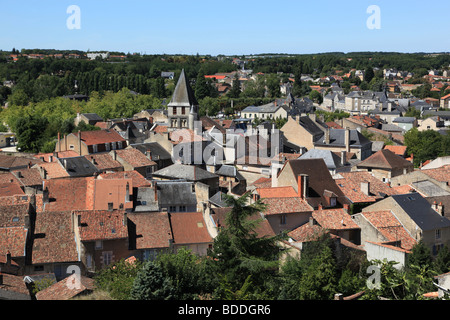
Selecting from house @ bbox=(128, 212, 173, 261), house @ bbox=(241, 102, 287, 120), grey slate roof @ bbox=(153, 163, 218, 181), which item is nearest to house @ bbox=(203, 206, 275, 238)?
house @ bbox=(128, 212, 173, 261)

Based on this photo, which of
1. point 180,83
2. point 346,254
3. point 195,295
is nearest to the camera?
point 195,295

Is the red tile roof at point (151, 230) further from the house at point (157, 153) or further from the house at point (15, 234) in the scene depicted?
the house at point (157, 153)

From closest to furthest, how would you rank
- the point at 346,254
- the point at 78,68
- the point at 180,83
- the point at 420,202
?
1. the point at 346,254
2. the point at 420,202
3. the point at 180,83
4. the point at 78,68

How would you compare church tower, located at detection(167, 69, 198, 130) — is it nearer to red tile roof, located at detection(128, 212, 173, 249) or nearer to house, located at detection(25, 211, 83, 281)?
red tile roof, located at detection(128, 212, 173, 249)

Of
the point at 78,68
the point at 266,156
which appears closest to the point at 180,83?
the point at 266,156

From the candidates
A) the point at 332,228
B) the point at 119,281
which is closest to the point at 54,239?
the point at 119,281

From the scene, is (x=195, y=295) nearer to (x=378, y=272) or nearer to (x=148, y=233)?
(x=378, y=272)
